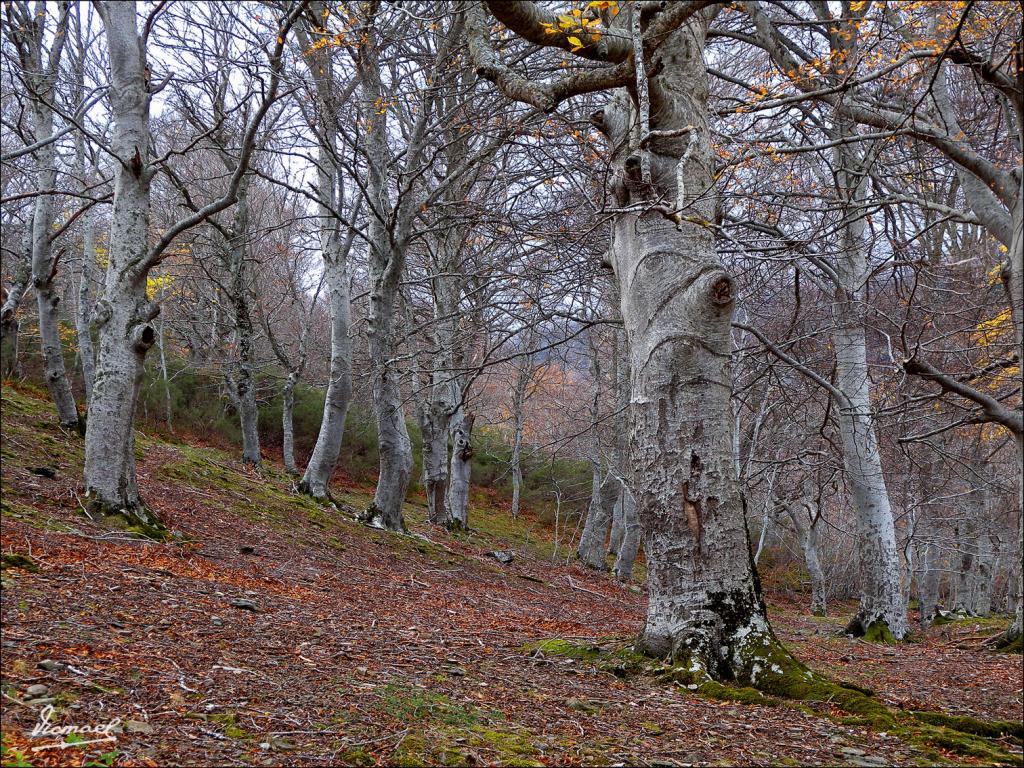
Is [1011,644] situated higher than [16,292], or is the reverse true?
[16,292]

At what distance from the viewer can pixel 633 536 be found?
590 inches

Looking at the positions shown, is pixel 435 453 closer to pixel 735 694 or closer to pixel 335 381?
pixel 335 381

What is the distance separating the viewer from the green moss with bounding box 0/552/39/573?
3.70m

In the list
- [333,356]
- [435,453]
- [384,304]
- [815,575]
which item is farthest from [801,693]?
[815,575]

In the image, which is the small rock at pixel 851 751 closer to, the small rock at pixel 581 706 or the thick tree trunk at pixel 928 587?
the small rock at pixel 581 706

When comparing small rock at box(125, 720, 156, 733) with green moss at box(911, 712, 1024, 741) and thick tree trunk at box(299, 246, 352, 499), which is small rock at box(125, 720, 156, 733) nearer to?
green moss at box(911, 712, 1024, 741)

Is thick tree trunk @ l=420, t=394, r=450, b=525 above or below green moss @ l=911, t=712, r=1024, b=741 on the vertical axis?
above

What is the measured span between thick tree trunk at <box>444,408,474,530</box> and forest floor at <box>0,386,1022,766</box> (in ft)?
24.8

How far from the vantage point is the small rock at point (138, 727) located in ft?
6.85

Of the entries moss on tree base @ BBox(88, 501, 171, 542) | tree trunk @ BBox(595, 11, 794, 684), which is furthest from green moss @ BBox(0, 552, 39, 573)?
tree trunk @ BBox(595, 11, 794, 684)

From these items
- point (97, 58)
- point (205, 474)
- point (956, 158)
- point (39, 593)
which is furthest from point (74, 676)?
point (97, 58)

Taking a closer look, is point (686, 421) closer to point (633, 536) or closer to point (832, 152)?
point (832, 152)

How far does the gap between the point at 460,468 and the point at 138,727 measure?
13073 millimetres

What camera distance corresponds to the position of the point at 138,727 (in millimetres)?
2111
